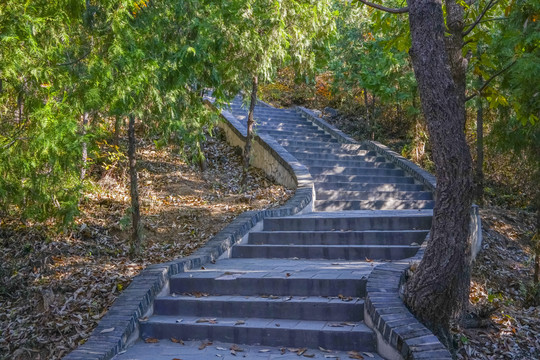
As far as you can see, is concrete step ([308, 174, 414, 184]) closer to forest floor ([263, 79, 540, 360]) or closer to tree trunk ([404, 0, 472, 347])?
forest floor ([263, 79, 540, 360])

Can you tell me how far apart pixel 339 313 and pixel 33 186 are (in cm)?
369

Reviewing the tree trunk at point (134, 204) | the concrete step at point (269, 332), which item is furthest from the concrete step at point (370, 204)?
the concrete step at point (269, 332)

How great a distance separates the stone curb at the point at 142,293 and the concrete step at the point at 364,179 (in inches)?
89.6

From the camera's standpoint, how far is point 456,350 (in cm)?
409

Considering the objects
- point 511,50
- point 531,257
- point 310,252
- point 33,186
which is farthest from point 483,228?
point 33,186

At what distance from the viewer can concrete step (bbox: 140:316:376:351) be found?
3982 mm

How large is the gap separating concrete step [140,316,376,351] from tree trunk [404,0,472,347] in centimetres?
56

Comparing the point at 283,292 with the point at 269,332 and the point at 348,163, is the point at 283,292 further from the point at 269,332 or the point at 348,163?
the point at 348,163

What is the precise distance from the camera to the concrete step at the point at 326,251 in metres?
5.87

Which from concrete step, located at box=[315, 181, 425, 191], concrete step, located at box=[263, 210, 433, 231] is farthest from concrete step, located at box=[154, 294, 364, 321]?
concrete step, located at box=[315, 181, 425, 191]

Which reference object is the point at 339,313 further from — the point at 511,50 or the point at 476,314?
the point at 511,50

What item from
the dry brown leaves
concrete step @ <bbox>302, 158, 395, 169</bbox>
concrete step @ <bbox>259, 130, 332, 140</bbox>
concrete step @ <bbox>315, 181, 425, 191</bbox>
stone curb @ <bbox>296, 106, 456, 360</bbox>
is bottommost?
the dry brown leaves

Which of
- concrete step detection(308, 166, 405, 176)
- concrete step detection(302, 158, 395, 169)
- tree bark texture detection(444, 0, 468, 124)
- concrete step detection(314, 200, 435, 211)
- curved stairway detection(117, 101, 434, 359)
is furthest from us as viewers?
concrete step detection(302, 158, 395, 169)

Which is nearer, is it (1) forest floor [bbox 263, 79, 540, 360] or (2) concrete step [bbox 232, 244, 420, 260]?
(1) forest floor [bbox 263, 79, 540, 360]
